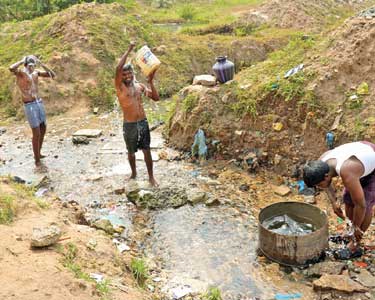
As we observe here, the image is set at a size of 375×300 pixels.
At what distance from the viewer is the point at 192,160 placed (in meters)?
6.96

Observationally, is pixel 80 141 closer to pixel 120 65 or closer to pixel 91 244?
pixel 120 65

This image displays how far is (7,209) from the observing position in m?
4.18

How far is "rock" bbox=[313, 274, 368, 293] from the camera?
146 inches

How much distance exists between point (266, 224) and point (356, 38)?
10.4 feet

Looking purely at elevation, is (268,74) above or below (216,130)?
above

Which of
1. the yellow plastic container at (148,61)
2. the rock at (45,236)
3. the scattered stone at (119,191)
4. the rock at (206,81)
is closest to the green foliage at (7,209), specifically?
the rock at (45,236)

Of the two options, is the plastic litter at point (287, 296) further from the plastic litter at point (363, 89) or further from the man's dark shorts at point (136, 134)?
the plastic litter at point (363, 89)

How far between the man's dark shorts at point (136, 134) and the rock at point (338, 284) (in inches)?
114

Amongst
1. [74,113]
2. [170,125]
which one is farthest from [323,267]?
[74,113]

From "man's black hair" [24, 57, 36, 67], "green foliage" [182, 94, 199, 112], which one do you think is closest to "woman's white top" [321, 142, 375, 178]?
"green foliage" [182, 94, 199, 112]

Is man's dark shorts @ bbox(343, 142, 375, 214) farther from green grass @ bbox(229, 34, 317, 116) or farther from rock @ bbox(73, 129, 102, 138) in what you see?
rock @ bbox(73, 129, 102, 138)

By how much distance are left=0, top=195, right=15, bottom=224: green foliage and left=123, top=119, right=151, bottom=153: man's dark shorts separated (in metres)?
1.84

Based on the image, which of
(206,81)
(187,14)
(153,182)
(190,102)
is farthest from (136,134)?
(187,14)

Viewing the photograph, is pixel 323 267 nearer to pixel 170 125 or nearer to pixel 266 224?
pixel 266 224
